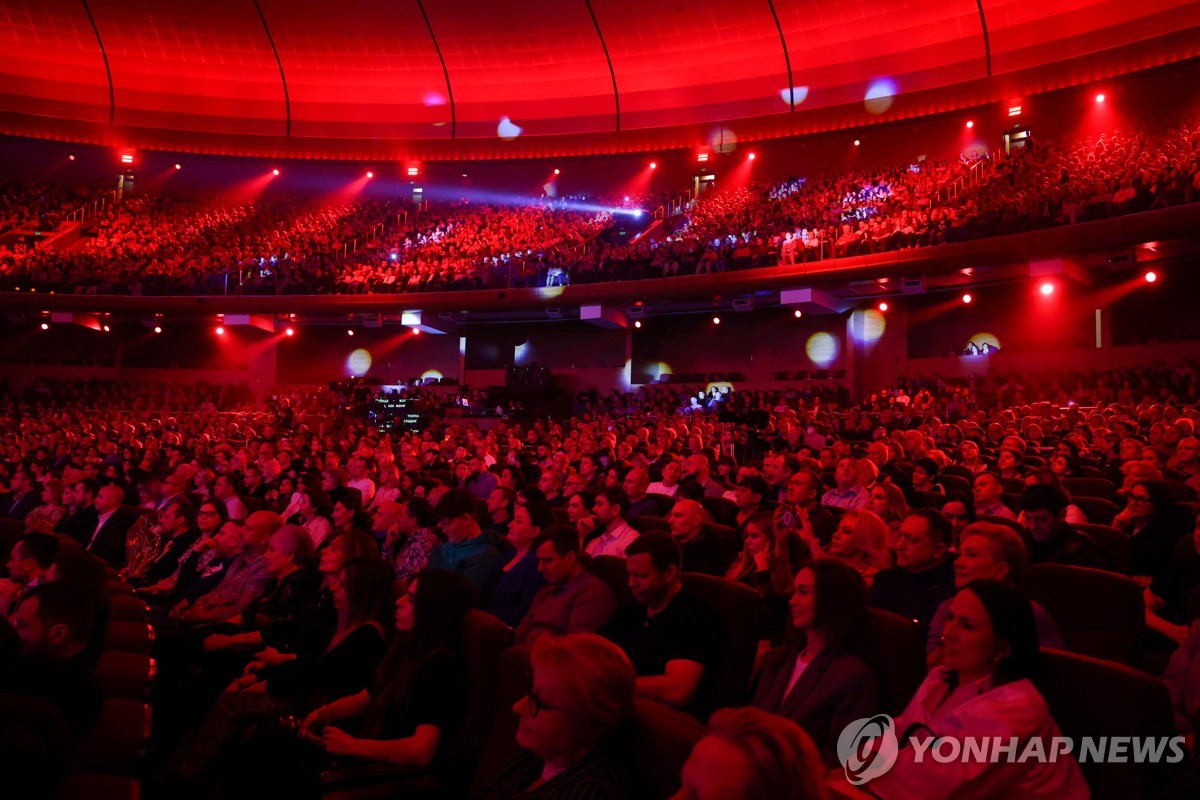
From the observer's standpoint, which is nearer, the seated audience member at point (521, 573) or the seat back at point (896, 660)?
the seat back at point (896, 660)

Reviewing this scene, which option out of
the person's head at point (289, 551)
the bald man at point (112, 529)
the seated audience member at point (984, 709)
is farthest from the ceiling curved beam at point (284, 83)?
the seated audience member at point (984, 709)

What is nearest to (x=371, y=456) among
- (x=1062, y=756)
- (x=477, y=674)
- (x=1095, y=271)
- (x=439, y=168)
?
(x=477, y=674)

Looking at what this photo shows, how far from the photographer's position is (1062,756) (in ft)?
6.68

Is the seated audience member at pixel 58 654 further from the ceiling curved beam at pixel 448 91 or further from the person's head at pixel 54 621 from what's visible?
the ceiling curved beam at pixel 448 91

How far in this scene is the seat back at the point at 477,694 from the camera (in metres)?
2.83

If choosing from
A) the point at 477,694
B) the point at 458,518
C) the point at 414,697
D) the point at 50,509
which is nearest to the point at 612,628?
the point at 477,694

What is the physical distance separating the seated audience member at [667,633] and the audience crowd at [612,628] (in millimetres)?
11

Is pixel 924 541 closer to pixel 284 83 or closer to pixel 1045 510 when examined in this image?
pixel 1045 510

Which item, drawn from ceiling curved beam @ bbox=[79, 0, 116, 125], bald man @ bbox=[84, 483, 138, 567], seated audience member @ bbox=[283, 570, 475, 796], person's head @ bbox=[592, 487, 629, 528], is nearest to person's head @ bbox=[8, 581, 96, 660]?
seated audience member @ bbox=[283, 570, 475, 796]

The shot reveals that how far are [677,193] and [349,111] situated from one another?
9.38 meters

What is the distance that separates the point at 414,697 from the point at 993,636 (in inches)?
71.4

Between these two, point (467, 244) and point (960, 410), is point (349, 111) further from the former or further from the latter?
point (960, 410)

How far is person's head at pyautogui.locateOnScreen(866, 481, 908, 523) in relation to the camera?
4645mm

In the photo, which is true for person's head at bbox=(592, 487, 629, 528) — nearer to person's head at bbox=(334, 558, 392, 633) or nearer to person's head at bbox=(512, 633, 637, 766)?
person's head at bbox=(334, 558, 392, 633)
